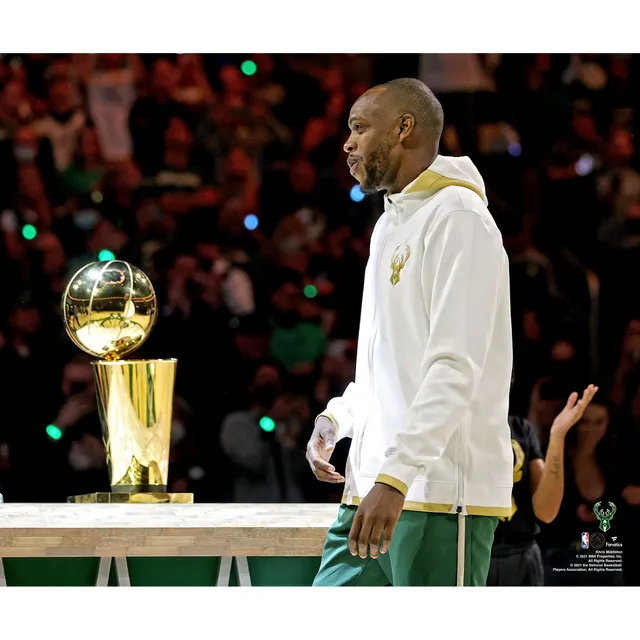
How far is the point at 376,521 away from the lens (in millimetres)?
1494

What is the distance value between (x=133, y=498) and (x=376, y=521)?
1.27 metres

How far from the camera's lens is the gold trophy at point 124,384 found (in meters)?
2.74

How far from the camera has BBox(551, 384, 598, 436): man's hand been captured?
12.0 feet

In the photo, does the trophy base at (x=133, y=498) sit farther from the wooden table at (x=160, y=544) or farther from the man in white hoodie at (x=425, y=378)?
the man in white hoodie at (x=425, y=378)

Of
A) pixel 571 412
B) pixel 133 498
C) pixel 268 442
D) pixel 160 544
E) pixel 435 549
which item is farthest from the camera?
pixel 268 442

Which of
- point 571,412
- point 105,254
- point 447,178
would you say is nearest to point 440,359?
point 447,178

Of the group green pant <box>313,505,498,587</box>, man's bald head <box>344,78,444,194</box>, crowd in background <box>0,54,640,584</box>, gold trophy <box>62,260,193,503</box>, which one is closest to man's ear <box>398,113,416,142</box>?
man's bald head <box>344,78,444,194</box>

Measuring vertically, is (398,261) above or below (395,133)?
below

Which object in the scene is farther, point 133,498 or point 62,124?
point 62,124

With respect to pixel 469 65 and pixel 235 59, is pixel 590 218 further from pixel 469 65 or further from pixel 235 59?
pixel 235 59

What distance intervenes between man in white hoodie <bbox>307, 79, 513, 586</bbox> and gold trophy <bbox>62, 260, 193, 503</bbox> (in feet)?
3.39

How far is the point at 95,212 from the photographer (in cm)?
384

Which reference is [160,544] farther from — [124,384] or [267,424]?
[267,424]

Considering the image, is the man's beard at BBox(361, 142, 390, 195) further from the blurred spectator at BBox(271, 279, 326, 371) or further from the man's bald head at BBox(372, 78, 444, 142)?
the blurred spectator at BBox(271, 279, 326, 371)
